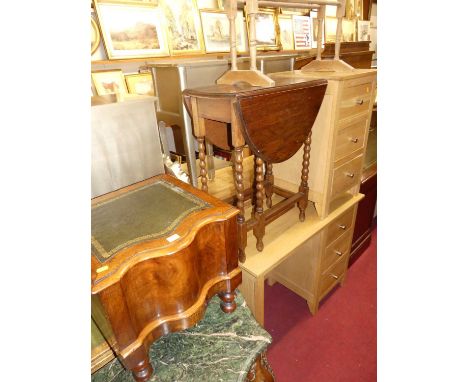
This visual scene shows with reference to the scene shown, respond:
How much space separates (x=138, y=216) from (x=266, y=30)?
255 centimetres

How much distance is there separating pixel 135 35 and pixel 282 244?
1.74m

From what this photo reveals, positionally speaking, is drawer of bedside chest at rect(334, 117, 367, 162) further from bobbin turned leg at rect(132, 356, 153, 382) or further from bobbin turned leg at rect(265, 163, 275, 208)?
bobbin turned leg at rect(132, 356, 153, 382)

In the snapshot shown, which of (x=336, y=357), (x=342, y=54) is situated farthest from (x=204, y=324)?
(x=342, y=54)

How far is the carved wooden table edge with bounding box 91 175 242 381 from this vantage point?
0.80 meters

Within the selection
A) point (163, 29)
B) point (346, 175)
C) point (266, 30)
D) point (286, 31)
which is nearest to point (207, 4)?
point (163, 29)

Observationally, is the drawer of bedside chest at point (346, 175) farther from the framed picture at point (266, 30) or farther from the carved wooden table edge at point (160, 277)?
the framed picture at point (266, 30)

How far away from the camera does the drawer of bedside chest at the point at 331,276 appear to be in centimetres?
237

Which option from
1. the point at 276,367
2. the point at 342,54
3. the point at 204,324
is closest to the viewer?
the point at 204,324

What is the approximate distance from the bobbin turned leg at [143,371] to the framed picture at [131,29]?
1.83 meters

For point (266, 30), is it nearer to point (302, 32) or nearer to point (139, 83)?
point (302, 32)

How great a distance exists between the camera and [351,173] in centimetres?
203

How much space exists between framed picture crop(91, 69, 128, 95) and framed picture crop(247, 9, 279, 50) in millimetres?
1454
